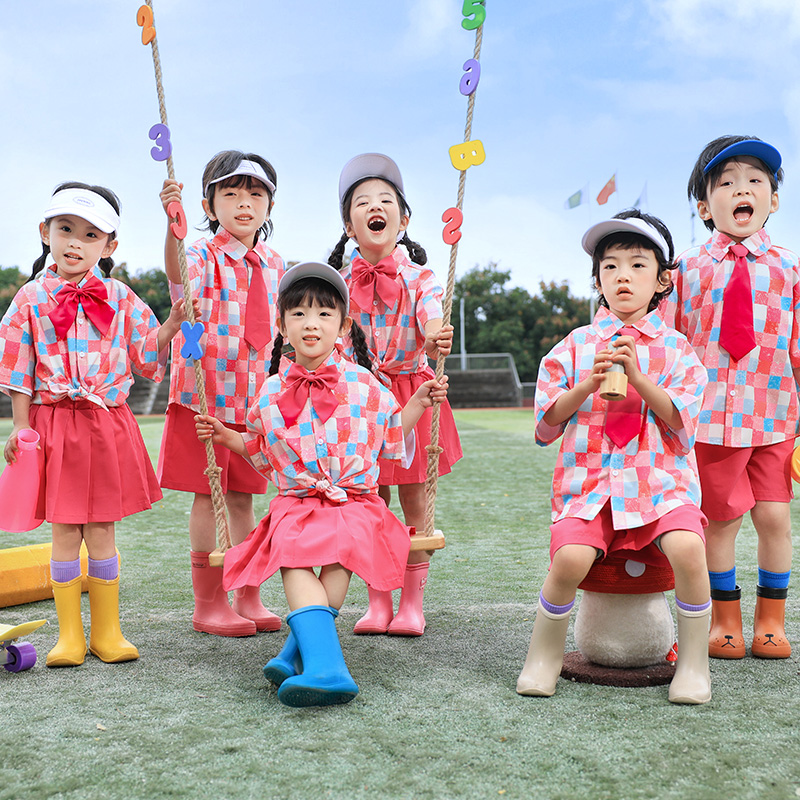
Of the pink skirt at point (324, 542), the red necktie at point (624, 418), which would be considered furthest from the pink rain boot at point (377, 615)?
the red necktie at point (624, 418)

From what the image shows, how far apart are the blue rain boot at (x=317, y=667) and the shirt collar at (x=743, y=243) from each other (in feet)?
5.95

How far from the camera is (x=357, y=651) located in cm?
306

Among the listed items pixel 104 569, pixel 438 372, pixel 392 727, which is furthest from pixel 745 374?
pixel 104 569

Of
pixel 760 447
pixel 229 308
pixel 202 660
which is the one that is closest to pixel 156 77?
pixel 229 308

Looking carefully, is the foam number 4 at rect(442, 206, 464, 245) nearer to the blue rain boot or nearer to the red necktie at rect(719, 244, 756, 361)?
the red necktie at rect(719, 244, 756, 361)

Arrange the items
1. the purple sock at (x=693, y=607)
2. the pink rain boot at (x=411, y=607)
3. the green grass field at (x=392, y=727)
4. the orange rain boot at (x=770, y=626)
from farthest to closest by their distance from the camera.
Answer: the pink rain boot at (x=411, y=607) → the orange rain boot at (x=770, y=626) → the purple sock at (x=693, y=607) → the green grass field at (x=392, y=727)

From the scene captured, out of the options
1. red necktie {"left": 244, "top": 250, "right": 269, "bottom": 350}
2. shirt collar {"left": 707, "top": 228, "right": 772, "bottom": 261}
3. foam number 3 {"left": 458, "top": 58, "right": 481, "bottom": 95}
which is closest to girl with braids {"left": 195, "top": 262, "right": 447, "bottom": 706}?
red necktie {"left": 244, "top": 250, "right": 269, "bottom": 350}

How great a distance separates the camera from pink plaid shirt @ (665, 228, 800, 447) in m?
3.04

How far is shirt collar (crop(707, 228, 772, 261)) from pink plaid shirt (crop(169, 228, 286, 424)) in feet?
5.39

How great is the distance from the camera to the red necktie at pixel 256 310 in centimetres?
333

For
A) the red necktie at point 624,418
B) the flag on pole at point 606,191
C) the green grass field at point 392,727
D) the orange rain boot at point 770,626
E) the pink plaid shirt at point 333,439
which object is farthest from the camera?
the flag on pole at point 606,191

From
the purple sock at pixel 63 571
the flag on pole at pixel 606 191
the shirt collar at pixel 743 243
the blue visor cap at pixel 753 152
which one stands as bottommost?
the purple sock at pixel 63 571

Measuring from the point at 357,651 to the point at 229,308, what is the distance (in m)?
1.34

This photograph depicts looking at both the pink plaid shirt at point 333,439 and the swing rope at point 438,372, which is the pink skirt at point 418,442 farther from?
the pink plaid shirt at point 333,439
